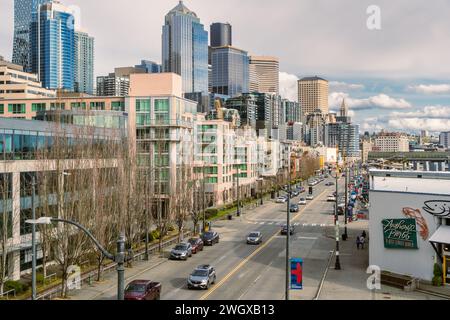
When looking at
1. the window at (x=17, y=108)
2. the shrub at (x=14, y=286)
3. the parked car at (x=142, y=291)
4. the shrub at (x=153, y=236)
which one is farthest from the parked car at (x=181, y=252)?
the window at (x=17, y=108)

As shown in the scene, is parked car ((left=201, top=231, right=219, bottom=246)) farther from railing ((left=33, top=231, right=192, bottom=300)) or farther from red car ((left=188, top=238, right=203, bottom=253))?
railing ((left=33, top=231, right=192, bottom=300))

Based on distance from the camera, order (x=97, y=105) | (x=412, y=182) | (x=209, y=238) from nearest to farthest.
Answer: (x=412, y=182) < (x=209, y=238) < (x=97, y=105)

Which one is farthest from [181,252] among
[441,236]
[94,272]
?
[441,236]

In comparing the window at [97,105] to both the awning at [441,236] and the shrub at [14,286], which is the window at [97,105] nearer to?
the shrub at [14,286]

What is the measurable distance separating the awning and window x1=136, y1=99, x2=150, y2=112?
48984 mm

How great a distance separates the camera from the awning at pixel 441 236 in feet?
110

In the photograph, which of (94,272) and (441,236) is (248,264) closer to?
(94,272)

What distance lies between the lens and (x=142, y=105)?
74688 mm

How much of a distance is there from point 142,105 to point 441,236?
50.3 metres

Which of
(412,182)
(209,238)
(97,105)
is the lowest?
(209,238)

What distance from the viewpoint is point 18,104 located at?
3056 inches

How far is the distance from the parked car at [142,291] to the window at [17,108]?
2171 inches

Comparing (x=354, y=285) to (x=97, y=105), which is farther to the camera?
(x=97, y=105)
